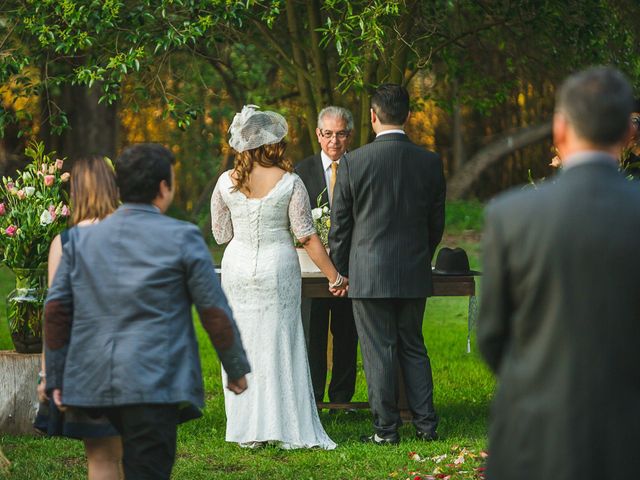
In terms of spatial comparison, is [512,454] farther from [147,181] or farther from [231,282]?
[231,282]

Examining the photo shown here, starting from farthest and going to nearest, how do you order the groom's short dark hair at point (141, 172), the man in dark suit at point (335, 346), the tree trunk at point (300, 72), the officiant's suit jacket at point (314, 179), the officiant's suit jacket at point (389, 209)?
the tree trunk at point (300, 72) < the man in dark suit at point (335, 346) < the officiant's suit jacket at point (314, 179) < the officiant's suit jacket at point (389, 209) < the groom's short dark hair at point (141, 172)

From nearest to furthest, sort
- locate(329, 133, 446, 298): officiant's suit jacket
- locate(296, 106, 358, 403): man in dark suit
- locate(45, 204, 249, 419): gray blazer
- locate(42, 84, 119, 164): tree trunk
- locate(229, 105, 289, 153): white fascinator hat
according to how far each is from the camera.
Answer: locate(45, 204, 249, 419): gray blazer → locate(229, 105, 289, 153): white fascinator hat → locate(329, 133, 446, 298): officiant's suit jacket → locate(296, 106, 358, 403): man in dark suit → locate(42, 84, 119, 164): tree trunk

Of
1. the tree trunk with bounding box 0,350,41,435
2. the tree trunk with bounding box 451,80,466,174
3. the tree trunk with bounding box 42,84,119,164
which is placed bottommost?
the tree trunk with bounding box 0,350,41,435

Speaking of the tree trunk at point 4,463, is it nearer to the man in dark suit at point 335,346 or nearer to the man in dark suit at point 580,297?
the man in dark suit at point 335,346

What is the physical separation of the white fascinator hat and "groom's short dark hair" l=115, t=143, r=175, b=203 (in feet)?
9.28

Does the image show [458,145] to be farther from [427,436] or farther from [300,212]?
[300,212]

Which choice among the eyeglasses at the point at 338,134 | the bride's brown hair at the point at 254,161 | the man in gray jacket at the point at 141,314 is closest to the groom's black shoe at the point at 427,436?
the bride's brown hair at the point at 254,161

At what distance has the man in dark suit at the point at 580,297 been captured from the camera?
130 inches

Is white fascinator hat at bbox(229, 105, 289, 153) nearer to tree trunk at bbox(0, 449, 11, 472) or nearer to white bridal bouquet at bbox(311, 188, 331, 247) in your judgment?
white bridal bouquet at bbox(311, 188, 331, 247)

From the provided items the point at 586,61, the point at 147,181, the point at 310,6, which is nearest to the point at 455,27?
the point at 586,61

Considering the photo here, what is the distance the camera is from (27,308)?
8055 millimetres

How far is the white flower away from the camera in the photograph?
7828mm

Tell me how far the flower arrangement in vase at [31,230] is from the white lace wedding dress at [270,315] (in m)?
1.11

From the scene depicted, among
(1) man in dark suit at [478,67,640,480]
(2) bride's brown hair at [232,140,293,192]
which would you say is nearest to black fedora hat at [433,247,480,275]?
(2) bride's brown hair at [232,140,293,192]
